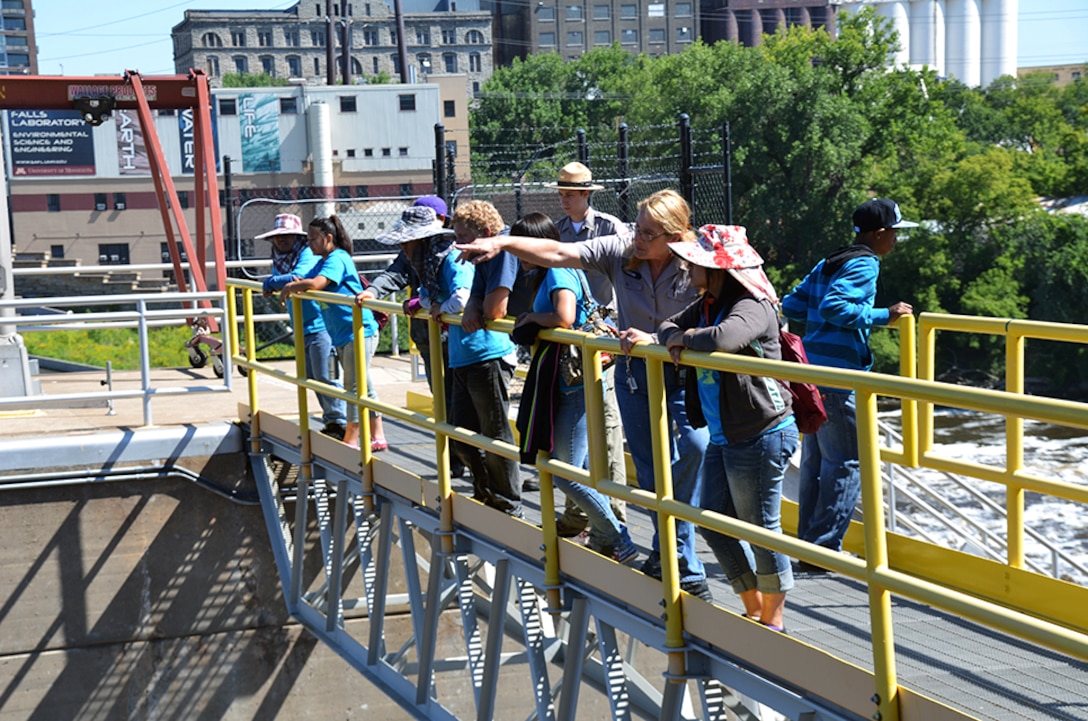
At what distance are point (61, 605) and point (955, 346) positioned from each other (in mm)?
42270

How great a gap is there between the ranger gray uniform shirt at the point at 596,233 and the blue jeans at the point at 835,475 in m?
1.07

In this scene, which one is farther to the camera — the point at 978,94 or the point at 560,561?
the point at 978,94

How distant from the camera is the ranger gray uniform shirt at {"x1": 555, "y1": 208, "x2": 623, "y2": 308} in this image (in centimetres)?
600

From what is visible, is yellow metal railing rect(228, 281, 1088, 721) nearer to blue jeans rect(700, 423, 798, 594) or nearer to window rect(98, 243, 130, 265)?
blue jeans rect(700, 423, 798, 594)

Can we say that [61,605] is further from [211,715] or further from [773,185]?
[773,185]

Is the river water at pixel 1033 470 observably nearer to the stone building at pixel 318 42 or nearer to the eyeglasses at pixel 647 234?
the eyeglasses at pixel 647 234

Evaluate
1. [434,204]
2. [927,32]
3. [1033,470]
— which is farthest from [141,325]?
[927,32]

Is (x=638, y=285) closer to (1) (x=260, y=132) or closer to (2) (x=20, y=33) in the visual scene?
(1) (x=260, y=132)

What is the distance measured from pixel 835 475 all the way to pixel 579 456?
1094mm

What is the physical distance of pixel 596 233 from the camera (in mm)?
6332

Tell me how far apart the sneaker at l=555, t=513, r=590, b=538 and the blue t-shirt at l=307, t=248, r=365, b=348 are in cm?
278

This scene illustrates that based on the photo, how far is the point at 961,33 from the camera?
149m

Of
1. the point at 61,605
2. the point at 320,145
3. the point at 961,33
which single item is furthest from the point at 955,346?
the point at 961,33

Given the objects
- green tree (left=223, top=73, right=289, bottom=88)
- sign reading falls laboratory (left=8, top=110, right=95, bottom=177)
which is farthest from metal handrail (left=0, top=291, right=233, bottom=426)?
green tree (left=223, top=73, right=289, bottom=88)
